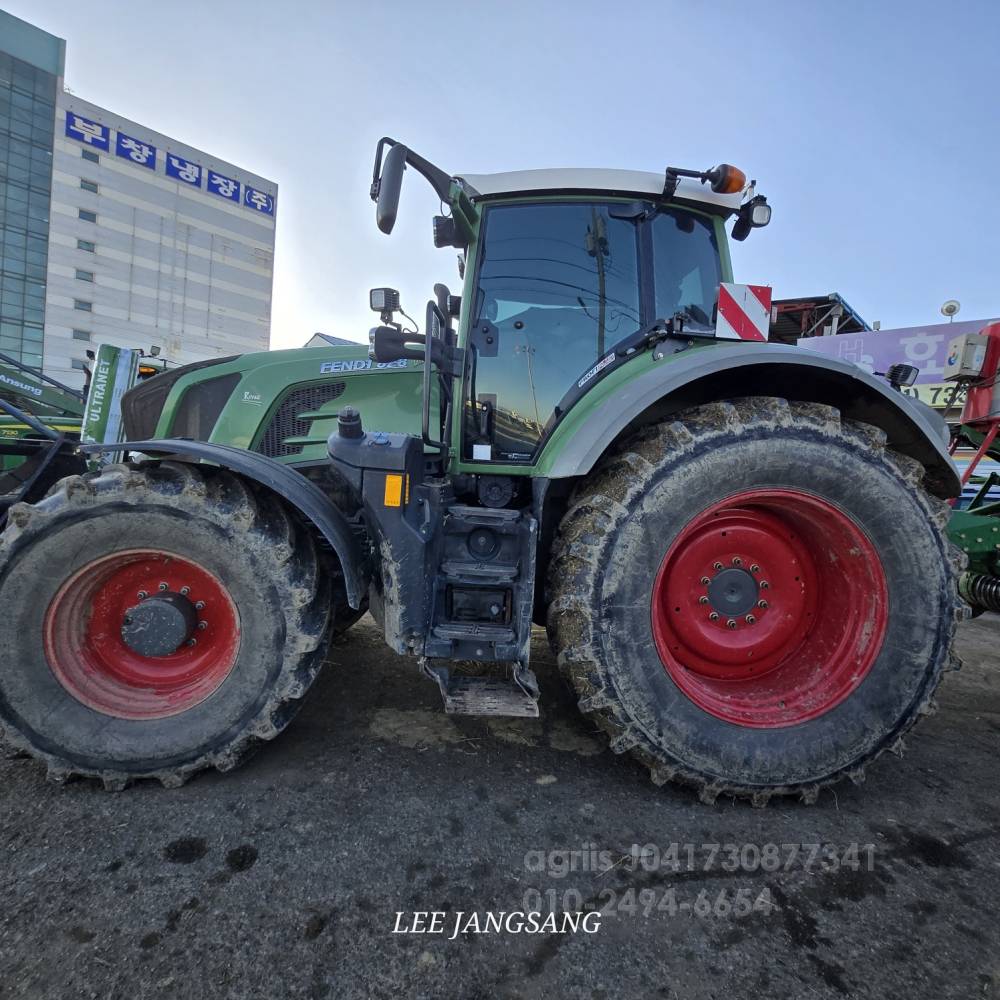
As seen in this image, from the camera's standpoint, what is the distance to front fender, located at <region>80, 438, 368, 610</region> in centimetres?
186

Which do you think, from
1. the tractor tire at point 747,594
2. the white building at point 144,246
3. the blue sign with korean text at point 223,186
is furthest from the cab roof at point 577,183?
the blue sign with korean text at point 223,186

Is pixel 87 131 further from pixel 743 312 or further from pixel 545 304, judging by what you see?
pixel 743 312

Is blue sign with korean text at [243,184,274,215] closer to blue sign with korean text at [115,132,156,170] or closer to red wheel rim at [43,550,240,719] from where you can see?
blue sign with korean text at [115,132,156,170]

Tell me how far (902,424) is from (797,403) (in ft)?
1.66

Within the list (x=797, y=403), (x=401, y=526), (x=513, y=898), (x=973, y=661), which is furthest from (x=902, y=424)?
(x=973, y=661)

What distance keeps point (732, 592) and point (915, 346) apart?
13524mm

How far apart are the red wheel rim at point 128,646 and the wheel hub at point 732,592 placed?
1799mm

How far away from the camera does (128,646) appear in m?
1.95

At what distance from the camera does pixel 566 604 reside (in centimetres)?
183

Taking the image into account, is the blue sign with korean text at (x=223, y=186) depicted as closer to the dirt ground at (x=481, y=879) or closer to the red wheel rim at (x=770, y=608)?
the dirt ground at (x=481, y=879)

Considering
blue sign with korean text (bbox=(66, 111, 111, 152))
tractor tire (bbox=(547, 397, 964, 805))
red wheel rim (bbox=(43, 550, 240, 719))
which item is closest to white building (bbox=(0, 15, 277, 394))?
blue sign with korean text (bbox=(66, 111, 111, 152))

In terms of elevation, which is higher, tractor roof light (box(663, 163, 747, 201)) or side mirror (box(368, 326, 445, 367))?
tractor roof light (box(663, 163, 747, 201))

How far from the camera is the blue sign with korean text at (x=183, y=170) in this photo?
27859mm

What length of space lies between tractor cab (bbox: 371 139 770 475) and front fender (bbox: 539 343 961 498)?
0.69 feet
